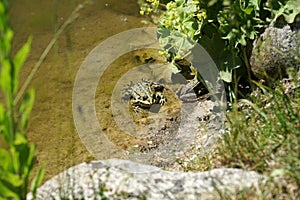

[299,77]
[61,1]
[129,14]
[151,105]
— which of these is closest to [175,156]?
[151,105]

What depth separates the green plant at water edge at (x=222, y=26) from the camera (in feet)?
13.7

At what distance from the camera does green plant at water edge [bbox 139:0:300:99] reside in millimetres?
4172

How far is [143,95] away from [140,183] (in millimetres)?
2165

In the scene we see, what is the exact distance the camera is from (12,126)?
2424 millimetres

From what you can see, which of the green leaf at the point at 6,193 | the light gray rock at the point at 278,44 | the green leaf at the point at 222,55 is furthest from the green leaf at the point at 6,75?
the green leaf at the point at 222,55

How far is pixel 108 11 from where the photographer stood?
6.03 m

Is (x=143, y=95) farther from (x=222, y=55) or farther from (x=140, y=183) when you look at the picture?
(x=140, y=183)

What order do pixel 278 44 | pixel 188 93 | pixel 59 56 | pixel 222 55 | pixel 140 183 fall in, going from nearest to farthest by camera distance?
pixel 140 183 → pixel 278 44 → pixel 222 55 → pixel 188 93 → pixel 59 56

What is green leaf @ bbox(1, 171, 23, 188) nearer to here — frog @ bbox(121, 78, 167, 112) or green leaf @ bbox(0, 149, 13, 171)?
green leaf @ bbox(0, 149, 13, 171)

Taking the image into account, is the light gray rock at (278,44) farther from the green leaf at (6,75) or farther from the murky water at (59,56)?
the green leaf at (6,75)

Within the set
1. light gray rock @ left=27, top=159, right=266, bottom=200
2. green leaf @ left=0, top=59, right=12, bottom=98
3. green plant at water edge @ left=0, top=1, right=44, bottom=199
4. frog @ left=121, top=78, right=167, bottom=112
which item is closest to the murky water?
frog @ left=121, top=78, right=167, bottom=112

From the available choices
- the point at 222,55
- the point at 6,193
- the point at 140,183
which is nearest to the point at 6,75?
the point at 6,193

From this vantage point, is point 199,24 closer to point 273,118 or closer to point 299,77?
point 299,77

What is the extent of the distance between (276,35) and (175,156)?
1.20 meters
